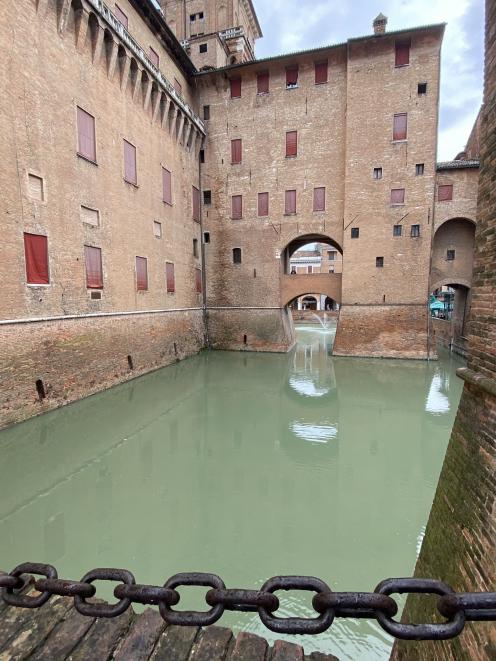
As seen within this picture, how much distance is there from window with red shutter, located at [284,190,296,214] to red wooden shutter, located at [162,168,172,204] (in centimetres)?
561

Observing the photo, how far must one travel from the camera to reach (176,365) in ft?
48.8

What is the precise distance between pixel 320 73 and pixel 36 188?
14123 mm

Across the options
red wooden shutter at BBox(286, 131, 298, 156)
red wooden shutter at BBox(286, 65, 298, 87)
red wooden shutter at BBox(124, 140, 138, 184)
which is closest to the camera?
red wooden shutter at BBox(124, 140, 138, 184)

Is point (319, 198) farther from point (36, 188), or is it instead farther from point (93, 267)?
point (36, 188)

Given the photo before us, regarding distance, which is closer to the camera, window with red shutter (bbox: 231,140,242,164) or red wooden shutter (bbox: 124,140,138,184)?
red wooden shutter (bbox: 124,140,138,184)

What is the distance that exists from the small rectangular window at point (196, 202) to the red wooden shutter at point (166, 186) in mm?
2255

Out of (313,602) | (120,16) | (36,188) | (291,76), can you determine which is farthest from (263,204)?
(313,602)

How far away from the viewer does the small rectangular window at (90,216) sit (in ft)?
33.4

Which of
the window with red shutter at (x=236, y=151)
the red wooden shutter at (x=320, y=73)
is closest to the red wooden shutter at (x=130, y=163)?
the window with red shutter at (x=236, y=151)

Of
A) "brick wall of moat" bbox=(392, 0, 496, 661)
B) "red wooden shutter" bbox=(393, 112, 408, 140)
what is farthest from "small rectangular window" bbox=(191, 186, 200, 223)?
"brick wall of moat" bbox=(392, 0, 496, 661)

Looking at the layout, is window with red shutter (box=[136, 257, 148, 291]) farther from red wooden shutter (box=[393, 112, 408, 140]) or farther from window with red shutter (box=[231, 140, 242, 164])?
red wooden shutter (box=[393, 112, 408, 140])

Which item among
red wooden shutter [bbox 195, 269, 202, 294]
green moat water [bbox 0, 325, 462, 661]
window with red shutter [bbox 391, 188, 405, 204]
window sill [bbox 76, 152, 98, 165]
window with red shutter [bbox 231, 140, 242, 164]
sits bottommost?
green moat water [bbox 0, 325, 462, 661]

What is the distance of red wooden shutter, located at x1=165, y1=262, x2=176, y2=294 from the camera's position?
1499 centimetres

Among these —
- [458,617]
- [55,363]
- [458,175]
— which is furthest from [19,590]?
[458,175]
